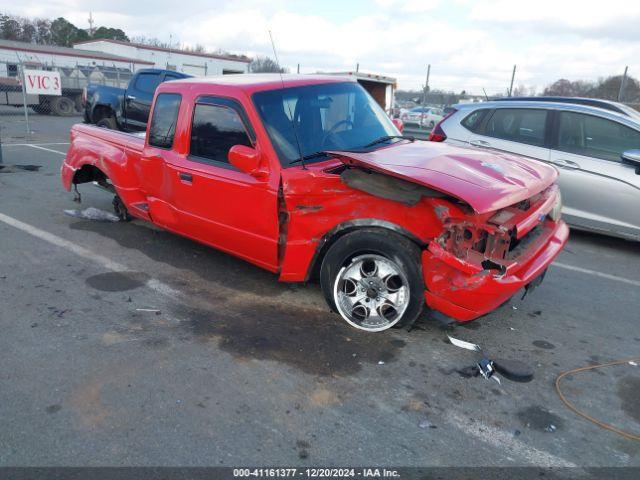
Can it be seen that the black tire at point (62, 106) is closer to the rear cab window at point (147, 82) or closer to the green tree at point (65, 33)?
the rear cab window at point (147, 82)

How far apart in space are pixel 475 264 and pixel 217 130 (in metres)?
2.47

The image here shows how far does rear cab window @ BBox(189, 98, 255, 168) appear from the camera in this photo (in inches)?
164

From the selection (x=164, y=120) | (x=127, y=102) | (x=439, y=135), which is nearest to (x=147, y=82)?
(x=127, y=102)

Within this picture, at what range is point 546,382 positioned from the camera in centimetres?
328

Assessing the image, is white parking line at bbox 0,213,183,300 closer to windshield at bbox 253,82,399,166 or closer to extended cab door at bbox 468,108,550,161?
windshield at bbox 253,82,399,166

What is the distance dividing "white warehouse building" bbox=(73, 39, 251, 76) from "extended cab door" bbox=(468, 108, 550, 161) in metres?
39.1

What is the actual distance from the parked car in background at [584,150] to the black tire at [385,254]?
361 centimetres

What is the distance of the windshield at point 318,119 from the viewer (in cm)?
404

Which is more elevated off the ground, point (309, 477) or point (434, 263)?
point (434, 263)

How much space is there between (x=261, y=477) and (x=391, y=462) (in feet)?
2.14

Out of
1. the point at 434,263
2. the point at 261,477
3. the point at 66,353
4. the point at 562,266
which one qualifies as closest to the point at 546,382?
the point at 434,263

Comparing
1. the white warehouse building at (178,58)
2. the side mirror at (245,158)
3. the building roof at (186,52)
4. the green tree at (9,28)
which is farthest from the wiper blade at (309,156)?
the green tree at (9,28)

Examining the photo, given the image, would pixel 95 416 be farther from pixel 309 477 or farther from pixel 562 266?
pixel 562 266

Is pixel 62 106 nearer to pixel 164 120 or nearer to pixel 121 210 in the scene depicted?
pixel 121 210
